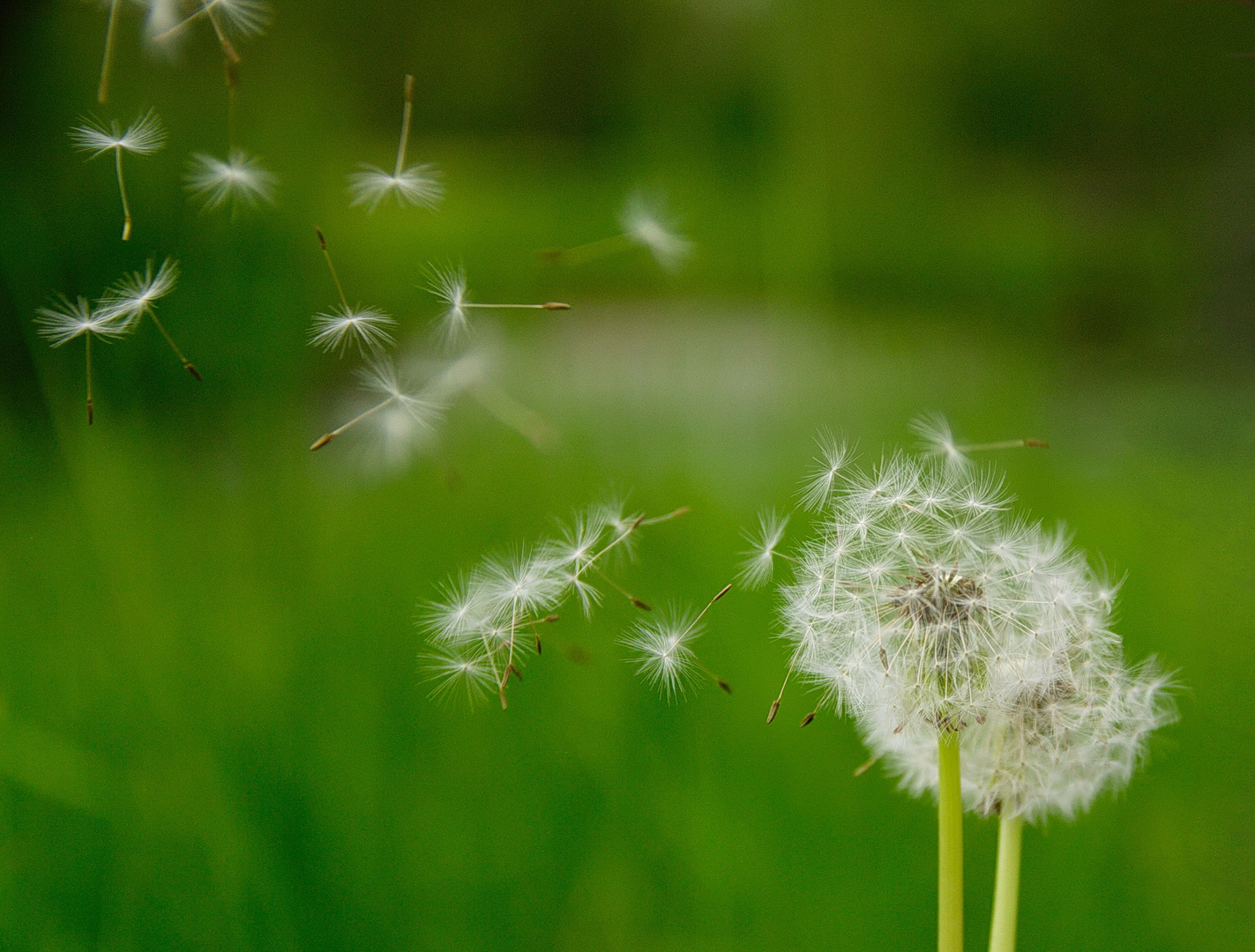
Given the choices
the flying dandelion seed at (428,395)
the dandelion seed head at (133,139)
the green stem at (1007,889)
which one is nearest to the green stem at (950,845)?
the green stem at (1007,889)

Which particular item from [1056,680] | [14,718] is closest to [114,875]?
[14,718]

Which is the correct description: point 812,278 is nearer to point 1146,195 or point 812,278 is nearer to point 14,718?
point 14,718

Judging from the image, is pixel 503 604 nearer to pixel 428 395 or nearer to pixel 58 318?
pixel 428 395

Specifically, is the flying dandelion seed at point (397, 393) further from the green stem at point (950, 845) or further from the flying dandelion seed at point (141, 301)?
the green stem at point (950, 845)

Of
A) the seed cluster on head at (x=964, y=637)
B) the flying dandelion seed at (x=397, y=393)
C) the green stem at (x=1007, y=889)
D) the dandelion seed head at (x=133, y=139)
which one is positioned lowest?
the green stem at (x=1007, y=889)

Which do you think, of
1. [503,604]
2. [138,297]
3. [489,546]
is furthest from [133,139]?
[489,546]

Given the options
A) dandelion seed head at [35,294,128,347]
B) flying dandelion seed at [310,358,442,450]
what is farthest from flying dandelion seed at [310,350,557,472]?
dandelion seed head at [35,294,128,347]

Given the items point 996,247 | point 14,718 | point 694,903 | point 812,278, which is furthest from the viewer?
point 996,247
